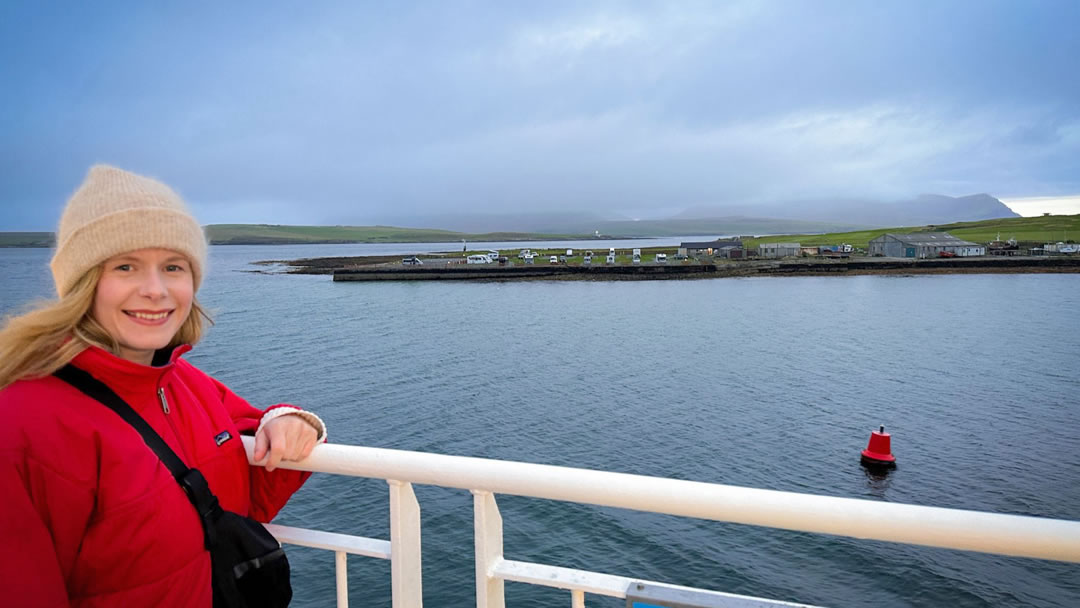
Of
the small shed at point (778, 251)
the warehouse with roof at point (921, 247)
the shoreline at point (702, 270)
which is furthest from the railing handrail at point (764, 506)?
the warehouse with roof at point (921, 247)

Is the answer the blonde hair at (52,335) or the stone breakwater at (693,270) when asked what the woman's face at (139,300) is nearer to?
the blonde hair at (52,335)

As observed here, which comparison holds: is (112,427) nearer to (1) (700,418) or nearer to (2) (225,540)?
(2) (225,540)

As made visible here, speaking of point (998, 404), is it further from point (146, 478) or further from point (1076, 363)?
point (146, 478)

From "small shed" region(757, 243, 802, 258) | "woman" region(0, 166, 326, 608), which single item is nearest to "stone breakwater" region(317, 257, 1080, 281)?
"small shed" region(757, 243, 802, 258)

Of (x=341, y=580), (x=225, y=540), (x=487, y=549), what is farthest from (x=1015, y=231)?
(x=225, y=540)

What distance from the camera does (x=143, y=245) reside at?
60.2 inches

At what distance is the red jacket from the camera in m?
1.24

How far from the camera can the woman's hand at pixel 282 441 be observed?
1.77 m

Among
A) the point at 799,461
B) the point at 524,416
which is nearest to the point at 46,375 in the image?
the point at 799,461

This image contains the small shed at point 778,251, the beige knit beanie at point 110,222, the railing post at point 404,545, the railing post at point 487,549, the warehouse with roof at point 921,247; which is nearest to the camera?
the beige knit beanie at point 110,222

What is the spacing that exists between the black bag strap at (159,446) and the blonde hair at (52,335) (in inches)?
1.6

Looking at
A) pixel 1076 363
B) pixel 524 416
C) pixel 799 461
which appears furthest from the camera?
pixel 1076 363

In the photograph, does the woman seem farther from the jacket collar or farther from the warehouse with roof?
the warehouse with roof

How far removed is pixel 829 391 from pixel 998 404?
4754 mm
